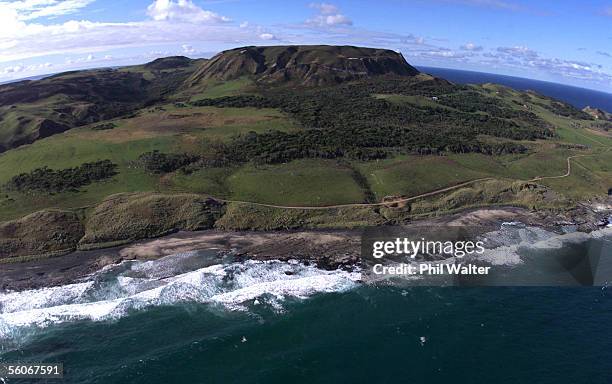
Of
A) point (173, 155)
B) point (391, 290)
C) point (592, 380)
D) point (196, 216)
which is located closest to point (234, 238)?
point (196, 216)

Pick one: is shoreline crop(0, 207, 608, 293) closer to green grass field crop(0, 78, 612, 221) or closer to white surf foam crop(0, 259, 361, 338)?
white surf foam crop(0, 259, 361, 338)

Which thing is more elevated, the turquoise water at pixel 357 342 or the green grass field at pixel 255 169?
the green grass field at pixel 255 169

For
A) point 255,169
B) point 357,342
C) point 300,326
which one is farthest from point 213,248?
point 357,342

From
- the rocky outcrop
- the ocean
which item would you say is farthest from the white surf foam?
the rocky outcrop

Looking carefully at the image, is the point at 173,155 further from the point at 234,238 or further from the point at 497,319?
the point at 497,319

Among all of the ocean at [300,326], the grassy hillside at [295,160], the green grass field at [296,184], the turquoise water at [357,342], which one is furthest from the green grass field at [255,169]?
the turquoise water at [357,342]

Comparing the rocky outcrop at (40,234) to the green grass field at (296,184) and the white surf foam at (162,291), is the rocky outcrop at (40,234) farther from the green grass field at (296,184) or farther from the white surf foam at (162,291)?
the green grass field at (296,184)
